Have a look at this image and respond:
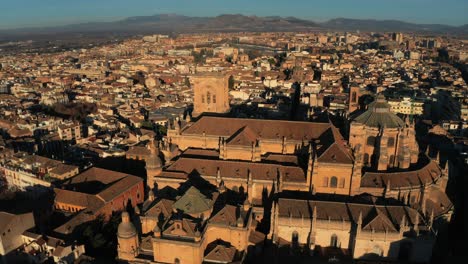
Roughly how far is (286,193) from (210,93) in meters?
22.8

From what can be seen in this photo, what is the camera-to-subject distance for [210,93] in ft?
191

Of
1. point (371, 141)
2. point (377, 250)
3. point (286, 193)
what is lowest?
point (377, 250)

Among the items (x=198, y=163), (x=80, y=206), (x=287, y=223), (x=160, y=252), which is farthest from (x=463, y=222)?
(x=80, y=206)

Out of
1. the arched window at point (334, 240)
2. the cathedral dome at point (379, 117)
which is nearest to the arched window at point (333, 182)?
the arched window at point (334, 240)

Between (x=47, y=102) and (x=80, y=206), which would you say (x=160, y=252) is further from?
(x=47, y=102)

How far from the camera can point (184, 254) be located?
1273 inches

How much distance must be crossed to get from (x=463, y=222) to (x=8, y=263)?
52387mm

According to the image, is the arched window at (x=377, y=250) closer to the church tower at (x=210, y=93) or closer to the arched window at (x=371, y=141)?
the arched window at (x=371, y=141)

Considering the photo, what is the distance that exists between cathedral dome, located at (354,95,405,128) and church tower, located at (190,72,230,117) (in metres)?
20.1

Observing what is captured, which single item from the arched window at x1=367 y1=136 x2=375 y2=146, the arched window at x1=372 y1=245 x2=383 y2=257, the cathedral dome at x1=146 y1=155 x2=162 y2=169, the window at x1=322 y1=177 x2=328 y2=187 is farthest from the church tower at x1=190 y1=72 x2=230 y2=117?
the arched window at x1=372 y1=245 x2=383 y2=257

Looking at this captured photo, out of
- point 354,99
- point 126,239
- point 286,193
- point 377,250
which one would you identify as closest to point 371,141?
point 354,99

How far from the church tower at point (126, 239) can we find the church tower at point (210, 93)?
87.0 feet

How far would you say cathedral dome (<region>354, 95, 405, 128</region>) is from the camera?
1829 inches

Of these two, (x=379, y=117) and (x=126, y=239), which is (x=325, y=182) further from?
(x=126, y=239)
